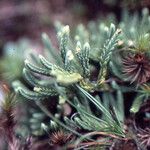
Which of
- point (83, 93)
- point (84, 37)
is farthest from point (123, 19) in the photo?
point (83, 93)

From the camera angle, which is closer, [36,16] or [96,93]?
[96,93]

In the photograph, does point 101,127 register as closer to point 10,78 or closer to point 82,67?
point 82,67

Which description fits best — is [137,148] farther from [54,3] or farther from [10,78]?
[54,3]

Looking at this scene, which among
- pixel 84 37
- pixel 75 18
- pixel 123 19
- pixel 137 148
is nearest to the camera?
pixel 137 148

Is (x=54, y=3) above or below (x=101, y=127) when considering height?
above

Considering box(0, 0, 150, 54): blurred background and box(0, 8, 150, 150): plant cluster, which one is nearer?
box(0, 8, 150, 150): plant cluster

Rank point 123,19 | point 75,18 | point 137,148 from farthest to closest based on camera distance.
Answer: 1. point 75,18
2. point 123,19
3. point 137,148

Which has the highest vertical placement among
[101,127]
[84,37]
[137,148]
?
[84,37]

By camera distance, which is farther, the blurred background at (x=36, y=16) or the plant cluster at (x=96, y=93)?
the blurred background at (x=36, y=16)

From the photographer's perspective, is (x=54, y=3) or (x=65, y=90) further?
(x=54, y=3)

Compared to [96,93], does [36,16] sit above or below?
above
